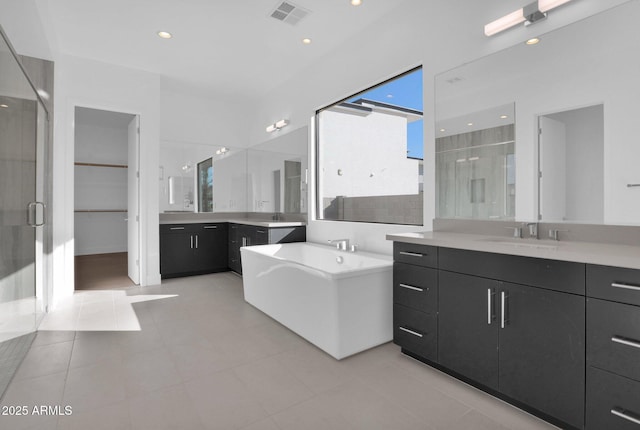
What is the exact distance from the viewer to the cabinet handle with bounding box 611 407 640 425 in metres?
1.24

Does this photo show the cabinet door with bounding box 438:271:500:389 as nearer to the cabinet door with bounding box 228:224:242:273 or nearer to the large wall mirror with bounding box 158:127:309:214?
the large wall mirror with bounding box 158:127:309:214

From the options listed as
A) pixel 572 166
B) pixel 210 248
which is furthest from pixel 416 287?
pixel 210 248

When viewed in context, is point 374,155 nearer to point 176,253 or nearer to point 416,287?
point 416,287

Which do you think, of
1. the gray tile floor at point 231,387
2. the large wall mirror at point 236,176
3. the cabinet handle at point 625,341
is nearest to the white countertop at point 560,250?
the cabinet handle at point 625,341

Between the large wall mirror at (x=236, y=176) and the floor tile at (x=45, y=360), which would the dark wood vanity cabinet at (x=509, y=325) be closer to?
the floor tile at (x=45, y=360)

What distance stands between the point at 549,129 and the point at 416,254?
3.67ft

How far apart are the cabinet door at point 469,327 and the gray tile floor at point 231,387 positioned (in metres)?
0.14

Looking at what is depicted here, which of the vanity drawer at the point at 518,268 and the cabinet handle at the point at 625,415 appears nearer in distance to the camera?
the cabinet handle at the point at 625,415

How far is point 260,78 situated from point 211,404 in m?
4.21

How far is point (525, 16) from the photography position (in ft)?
6.84

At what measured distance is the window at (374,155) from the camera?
3.12 meters

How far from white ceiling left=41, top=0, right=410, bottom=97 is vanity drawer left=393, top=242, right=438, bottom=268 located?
7.24 ft

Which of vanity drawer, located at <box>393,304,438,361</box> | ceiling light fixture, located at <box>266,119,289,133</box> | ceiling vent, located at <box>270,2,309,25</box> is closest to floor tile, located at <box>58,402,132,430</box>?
vanity drawer, located at <box>393,304,438,361</box>

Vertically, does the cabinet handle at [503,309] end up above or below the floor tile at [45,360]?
above
